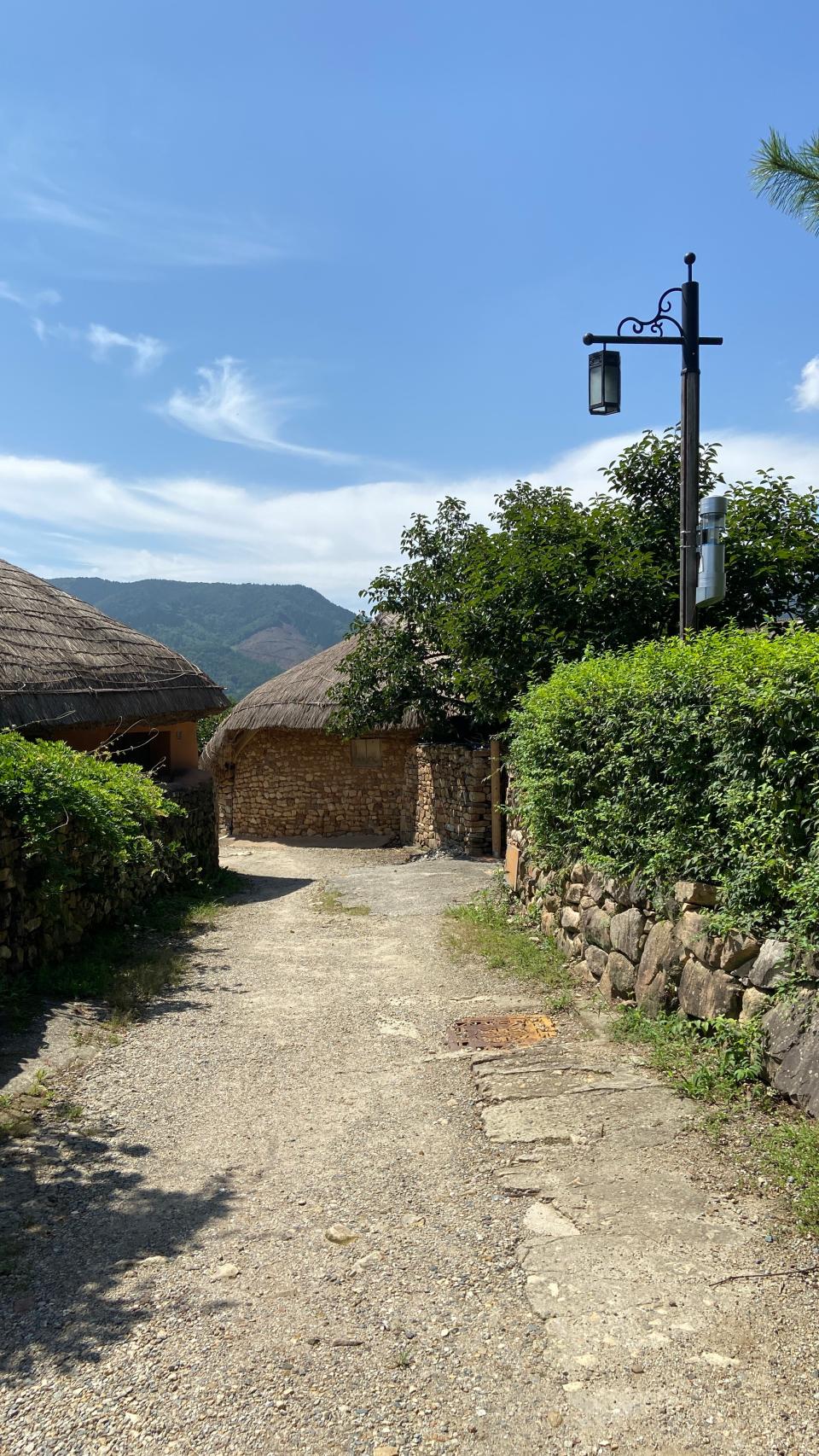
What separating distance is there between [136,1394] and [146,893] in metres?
7.16

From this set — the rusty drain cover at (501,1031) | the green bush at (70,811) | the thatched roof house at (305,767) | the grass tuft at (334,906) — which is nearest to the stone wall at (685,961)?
the rusty drain cover at (501,1031)

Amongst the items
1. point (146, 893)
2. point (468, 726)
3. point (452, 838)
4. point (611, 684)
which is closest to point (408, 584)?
point (468, 726)

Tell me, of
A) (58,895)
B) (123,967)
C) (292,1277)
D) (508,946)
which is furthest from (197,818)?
(292,1277)

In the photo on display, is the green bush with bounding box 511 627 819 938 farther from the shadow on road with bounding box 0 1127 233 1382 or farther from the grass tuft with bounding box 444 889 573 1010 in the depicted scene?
the shadow on road with bounding box 0 1127 233 1382

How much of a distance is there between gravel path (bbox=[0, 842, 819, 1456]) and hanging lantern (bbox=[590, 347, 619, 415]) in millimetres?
5026

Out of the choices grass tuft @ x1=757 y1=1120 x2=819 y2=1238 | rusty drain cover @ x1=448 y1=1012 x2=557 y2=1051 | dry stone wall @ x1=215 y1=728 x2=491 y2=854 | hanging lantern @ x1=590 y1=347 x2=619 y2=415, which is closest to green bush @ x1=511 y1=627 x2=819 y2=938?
grass tuft @ x1=757 y1=1120 x2=819 y2=1238

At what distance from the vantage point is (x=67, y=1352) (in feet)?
9.10

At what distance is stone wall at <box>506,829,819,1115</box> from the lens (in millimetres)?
3898

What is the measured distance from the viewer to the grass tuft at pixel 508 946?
675cm

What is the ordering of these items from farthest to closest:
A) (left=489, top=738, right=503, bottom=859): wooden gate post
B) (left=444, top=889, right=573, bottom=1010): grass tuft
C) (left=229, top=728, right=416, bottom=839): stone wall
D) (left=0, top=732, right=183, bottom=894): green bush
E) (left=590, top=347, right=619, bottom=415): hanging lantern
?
(left=229, top=728, right=416, bottom=839): stone wall, (left=489, top=738, right=503, bottom=859): wooden gate post, (left=590, top=347, right=619, bottom=415): hanging lantern, (left=444, top=889, right=573, bottom=1010): grass tuft, (left=0, top=732, right=183, bottom=894): green bush

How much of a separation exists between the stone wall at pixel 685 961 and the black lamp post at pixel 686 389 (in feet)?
7.42

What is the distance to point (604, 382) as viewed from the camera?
7695mm

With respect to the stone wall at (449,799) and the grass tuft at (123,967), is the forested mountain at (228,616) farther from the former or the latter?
the grass tuft at (123,967)

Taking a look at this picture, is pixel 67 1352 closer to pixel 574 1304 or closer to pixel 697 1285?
pixel 574 1304
